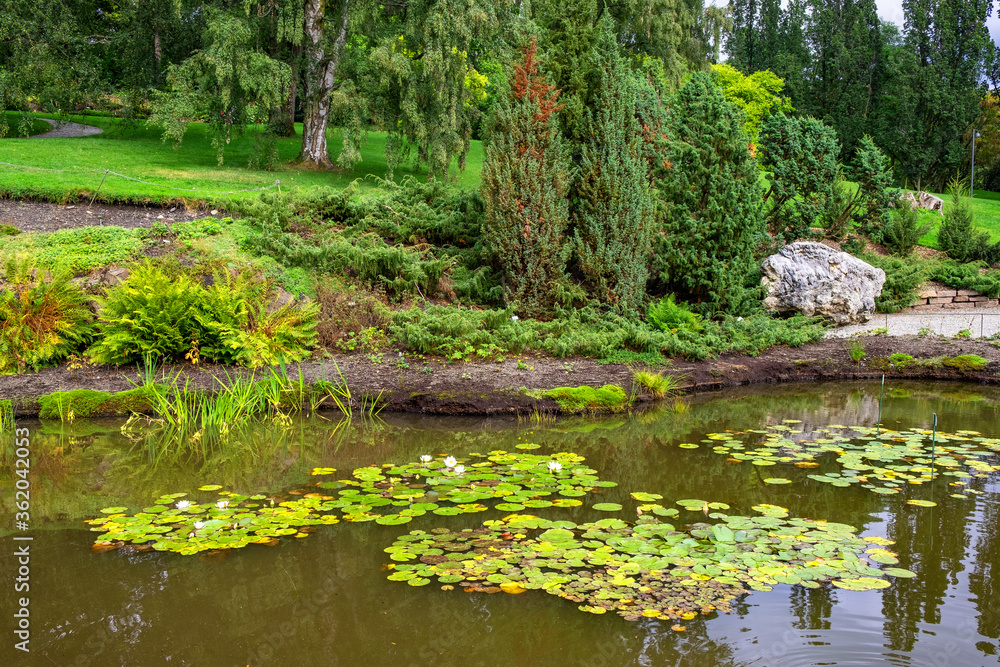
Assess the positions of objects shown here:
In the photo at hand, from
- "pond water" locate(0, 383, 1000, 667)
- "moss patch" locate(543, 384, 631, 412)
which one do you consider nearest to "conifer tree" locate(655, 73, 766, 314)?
"moss patch" locate(543, 384, 631, 412)

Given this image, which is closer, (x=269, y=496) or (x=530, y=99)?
(x=269, y=496)

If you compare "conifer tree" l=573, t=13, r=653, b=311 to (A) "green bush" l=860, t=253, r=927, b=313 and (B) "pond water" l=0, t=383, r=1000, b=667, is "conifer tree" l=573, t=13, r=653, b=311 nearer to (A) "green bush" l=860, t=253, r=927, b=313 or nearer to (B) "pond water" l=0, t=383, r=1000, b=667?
(B) "pond water" l=0, t=383, r=1000, b=667

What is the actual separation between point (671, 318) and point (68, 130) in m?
24.2

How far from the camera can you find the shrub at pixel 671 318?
1023 centimetres

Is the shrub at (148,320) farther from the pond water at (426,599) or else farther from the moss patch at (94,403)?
the pond water at (426,599)

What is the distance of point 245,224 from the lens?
39.1 ft

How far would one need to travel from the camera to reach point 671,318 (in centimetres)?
1030

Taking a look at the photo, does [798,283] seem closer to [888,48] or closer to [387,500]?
[387,500]

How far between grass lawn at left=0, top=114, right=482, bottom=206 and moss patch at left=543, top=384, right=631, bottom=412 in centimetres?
749

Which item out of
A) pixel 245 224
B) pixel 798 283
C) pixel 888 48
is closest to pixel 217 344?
pixel 245 224

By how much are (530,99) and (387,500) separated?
7007mm

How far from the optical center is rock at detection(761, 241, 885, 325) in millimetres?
11820

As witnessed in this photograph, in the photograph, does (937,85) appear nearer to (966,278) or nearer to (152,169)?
(966,278)

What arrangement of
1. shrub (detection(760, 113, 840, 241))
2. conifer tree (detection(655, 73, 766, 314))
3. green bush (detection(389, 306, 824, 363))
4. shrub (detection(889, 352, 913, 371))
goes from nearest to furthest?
green bush (detection(389, 306, 824, 363)), shrub (detection(889, 352, 913, 371)), conifer tree (detection(655, 73, 766, 314)), shrub (detection(760, 113, 840, 241))
